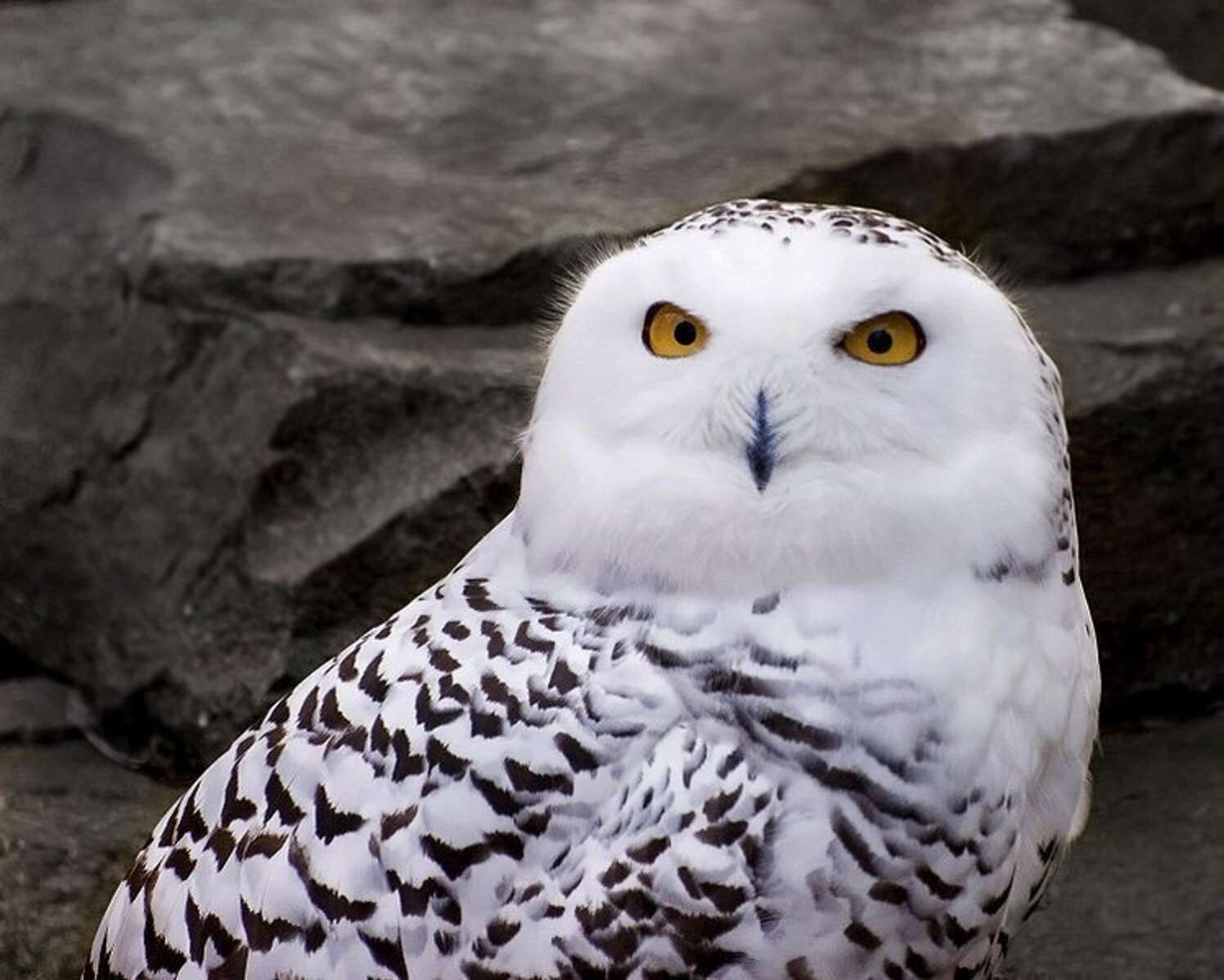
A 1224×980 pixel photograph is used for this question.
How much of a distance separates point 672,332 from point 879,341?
6.7 inches

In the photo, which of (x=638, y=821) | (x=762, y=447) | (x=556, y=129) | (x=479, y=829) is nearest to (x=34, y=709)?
(x=556, y=129)

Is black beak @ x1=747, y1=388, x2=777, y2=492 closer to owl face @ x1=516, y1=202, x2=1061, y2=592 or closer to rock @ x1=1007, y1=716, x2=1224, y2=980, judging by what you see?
owl face @ x1=516, y1=202, x2=1061, y2=592

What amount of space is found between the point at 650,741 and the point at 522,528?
275 mm

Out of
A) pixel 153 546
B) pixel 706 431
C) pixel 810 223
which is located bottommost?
pixel 153 546

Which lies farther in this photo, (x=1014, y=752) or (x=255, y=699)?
(x=255, y=699)

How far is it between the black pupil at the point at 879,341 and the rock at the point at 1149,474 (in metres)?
1.20

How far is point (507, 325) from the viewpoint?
2.78 meters

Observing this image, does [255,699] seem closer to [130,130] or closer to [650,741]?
[130,130]

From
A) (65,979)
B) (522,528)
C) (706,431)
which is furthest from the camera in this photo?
(65,979)

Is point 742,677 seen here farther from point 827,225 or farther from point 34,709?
point 34,709

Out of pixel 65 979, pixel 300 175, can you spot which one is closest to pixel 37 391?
pixel 300 175

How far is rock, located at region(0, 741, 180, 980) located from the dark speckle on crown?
1.27 metres

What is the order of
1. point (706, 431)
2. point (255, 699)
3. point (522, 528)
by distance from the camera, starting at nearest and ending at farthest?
point (706, 431), point (522, 528), point (255, 699)

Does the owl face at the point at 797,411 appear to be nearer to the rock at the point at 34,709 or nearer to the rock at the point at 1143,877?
the rock at the point at 1143,877
